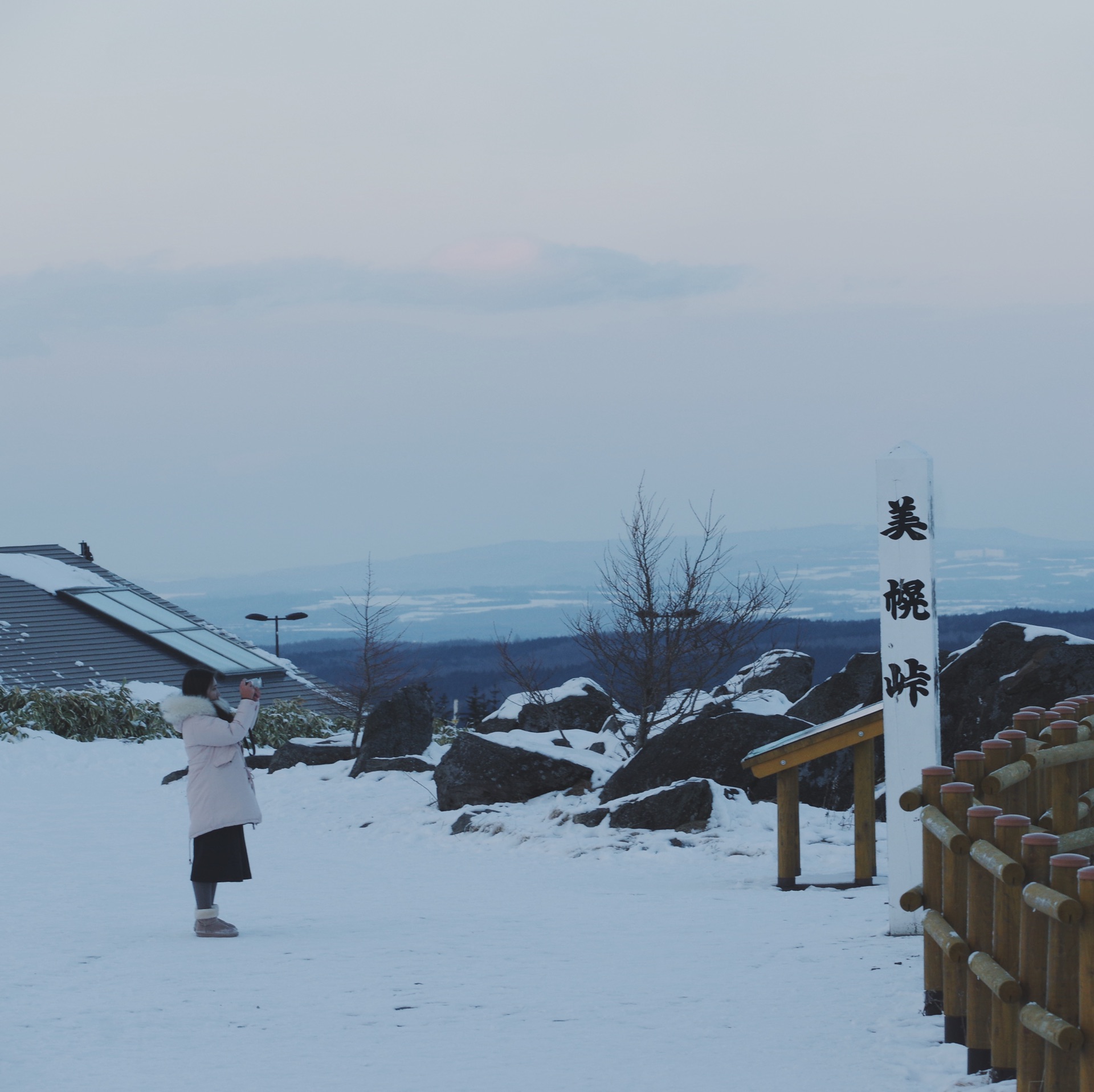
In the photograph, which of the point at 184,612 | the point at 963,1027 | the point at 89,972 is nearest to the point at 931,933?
the point at 963,1027

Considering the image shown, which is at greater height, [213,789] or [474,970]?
[213,789]

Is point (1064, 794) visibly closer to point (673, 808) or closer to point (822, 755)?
point (822, 755)

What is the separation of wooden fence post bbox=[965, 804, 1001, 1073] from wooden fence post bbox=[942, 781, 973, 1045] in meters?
0.23

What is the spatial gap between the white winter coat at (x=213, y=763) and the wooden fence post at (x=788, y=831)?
3.92 meters


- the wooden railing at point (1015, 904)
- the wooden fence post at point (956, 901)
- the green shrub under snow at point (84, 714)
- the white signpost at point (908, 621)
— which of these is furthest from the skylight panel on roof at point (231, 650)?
the wooden fence post at point (956, 901)

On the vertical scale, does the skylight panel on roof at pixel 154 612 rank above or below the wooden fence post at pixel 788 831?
above

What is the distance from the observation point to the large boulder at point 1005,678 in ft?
39.5

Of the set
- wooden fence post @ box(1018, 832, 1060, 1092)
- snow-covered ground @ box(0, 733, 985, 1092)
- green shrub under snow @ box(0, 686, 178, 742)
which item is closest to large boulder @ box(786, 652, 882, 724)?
snow-covered ground @ box(0, 733, 985, 1092)

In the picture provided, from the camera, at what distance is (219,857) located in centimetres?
830

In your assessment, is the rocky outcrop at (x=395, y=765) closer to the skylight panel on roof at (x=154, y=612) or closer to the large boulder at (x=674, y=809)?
the large boulder at (x=674, y=809)

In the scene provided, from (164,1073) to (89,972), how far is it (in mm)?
2103

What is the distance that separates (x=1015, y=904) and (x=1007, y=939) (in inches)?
6.5

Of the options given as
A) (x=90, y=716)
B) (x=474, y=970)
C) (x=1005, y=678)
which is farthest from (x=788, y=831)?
(x=90, y=716)

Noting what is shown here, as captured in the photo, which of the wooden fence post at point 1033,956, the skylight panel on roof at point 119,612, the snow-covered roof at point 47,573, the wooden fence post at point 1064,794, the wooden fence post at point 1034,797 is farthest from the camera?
the snow-covered roof at point 47,573
